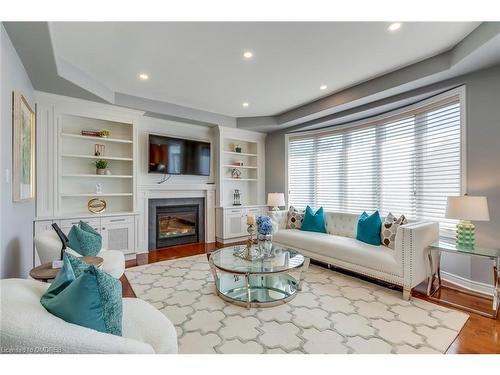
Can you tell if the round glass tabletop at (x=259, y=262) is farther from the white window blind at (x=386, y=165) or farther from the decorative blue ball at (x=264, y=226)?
the white window blind at (x=386, y=165)

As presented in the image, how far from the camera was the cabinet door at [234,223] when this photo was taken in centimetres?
512

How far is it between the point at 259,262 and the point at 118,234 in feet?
8.30

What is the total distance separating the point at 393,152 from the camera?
385 cm

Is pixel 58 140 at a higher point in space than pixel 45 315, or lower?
higher

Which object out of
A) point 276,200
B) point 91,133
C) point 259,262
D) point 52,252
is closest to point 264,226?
point 259,262

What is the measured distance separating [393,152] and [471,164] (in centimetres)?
113

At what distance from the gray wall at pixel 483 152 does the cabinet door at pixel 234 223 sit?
11.8ft

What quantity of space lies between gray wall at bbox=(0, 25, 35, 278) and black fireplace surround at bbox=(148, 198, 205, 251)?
1.97 m

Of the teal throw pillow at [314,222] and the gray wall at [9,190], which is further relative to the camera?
the teal throw pillow at [314,222]

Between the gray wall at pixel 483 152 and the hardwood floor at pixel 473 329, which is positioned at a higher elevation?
the gray wall at pixel 483 152

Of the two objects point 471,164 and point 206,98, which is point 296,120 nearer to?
point 206,98

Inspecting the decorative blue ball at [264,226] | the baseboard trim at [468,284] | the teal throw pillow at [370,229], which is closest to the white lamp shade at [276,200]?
the teal throw pillow at [370,229]
